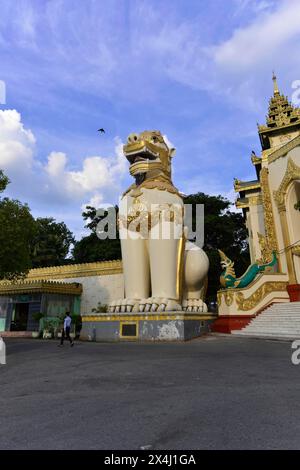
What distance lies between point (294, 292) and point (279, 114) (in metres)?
13.5

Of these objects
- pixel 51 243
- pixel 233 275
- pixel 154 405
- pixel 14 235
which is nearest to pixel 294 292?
pixel 233 275

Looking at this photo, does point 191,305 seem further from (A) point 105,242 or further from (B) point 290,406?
(A) point 105,242

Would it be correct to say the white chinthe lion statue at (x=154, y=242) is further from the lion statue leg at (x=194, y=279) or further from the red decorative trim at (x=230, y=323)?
the red decorative trim at (x=230, y=323)

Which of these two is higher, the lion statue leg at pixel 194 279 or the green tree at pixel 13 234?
the green tree at pixel 13 234

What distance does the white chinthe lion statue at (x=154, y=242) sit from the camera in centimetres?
1045

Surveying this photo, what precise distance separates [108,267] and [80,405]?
50.5 feet

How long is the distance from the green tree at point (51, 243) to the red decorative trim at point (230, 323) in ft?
59.0

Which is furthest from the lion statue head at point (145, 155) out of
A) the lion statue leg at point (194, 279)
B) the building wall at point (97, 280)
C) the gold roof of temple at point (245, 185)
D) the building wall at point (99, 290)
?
the gold roof of temple at point (245, 185)

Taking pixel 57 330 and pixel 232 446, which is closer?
pixel 232 446

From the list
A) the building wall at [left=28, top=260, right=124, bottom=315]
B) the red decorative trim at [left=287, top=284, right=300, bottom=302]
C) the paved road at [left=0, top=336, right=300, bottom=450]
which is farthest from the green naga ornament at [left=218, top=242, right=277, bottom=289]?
the paved road at [left=0, top=336, right=300, bottom=450]

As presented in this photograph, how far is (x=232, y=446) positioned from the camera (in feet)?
7.65

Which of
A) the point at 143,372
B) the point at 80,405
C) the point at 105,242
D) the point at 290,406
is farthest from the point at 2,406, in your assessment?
the point at 105,242

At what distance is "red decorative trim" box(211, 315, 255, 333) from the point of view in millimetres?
13659

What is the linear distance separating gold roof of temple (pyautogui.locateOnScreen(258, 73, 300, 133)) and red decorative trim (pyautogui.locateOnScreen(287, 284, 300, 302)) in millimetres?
11661
